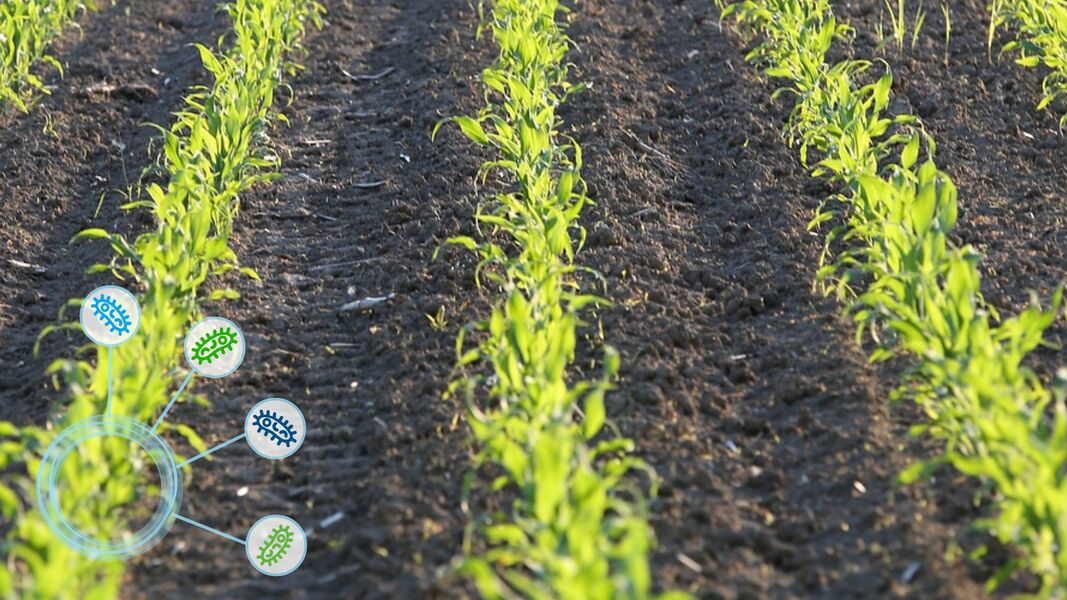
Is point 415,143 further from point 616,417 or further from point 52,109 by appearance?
point 616,417

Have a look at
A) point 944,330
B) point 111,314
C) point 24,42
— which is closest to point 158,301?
point 111,314

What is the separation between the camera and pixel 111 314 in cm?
442

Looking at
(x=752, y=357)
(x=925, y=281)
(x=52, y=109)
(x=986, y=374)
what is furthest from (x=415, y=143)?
(x=986, y=374)

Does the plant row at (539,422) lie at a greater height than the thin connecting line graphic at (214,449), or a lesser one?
greater

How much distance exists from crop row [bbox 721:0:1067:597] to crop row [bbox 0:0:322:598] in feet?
6.74

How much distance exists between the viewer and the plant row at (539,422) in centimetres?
321
